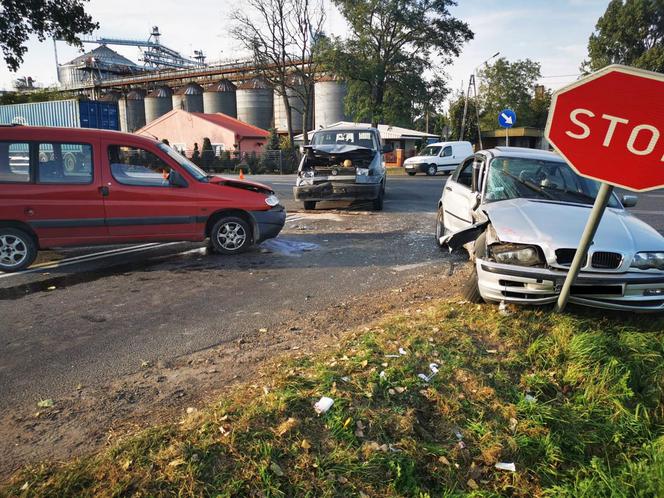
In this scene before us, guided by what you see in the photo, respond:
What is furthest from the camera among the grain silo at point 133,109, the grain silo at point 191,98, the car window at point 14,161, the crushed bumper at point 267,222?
the grain silo at point 133,109

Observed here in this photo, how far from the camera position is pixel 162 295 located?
5.61 meters

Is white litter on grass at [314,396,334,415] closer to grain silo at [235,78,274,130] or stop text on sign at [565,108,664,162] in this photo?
stop text on sign at [565,108,664,162]

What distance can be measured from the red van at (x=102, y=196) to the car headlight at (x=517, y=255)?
426cm

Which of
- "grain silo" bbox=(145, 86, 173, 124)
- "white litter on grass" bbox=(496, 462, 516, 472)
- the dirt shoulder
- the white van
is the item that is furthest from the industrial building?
"white litter on grass" bbox=(496, 462, 516, 472)

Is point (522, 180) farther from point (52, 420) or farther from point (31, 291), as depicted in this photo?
point (31, 291)

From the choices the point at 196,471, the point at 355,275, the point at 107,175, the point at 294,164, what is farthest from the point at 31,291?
the point at 294,164

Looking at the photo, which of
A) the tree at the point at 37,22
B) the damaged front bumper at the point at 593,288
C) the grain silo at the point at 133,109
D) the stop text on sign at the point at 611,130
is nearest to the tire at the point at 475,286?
the damaged front bumper at the point at 593,288

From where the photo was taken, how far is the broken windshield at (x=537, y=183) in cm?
534

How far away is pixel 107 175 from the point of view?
6.82m

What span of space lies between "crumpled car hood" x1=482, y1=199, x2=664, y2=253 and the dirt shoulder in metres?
1.48

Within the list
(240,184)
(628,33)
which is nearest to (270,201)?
(240,184)

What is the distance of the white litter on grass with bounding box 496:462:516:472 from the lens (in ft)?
8.41

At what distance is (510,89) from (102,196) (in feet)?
193

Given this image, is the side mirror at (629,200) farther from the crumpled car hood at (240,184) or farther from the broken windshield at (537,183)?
the crumpled car hood at (240,184)
